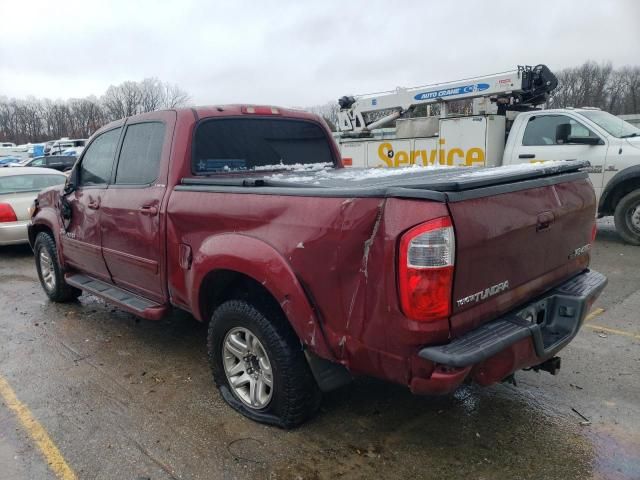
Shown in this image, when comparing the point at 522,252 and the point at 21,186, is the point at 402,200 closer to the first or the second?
the point at 522,252

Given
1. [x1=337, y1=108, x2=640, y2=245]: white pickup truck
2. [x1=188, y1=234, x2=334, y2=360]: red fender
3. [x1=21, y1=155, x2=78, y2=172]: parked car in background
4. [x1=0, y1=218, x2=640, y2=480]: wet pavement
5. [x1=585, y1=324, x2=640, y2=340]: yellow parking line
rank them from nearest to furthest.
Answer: [x1=188, y1=234, x2=334, y2=360]: red fender
[x1=0, y1=218, x2=640, y2=480]: wet pavement
[x1=585, y1=324, x2=640, y2=340]: yellow parking line
[x1=337, y1=108, x2=640, y2=245]: white pickup truck
[x1=21, y1=155, x2=78, y2=172]: parked car in background

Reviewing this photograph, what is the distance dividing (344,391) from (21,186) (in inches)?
308

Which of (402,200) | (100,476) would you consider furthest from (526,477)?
(100,476)

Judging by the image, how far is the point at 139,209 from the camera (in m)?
3.81

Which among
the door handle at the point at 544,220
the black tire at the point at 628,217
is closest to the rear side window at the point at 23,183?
the door handle at the point at 544,220

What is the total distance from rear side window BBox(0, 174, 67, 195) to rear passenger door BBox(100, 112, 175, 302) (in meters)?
5.69

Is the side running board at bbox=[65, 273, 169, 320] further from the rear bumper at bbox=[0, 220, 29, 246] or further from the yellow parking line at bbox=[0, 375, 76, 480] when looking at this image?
the rear bumper at bbox=[0, 220, 29, 246]

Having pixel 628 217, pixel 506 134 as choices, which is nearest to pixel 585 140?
pixel 628 217

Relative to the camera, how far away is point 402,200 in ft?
7.52

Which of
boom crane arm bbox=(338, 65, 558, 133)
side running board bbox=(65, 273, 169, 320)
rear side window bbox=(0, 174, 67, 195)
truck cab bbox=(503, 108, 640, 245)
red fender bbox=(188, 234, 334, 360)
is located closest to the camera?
red fender bbox=(188, 234, 334, 360)

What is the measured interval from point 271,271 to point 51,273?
419 centimetres

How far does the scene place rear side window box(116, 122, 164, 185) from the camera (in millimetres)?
3896

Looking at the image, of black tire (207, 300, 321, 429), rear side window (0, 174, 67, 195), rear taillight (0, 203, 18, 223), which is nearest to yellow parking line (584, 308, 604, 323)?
black tire (207, 300, 321, 429)

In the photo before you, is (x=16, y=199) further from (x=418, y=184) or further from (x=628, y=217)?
(x=628, y=217)
